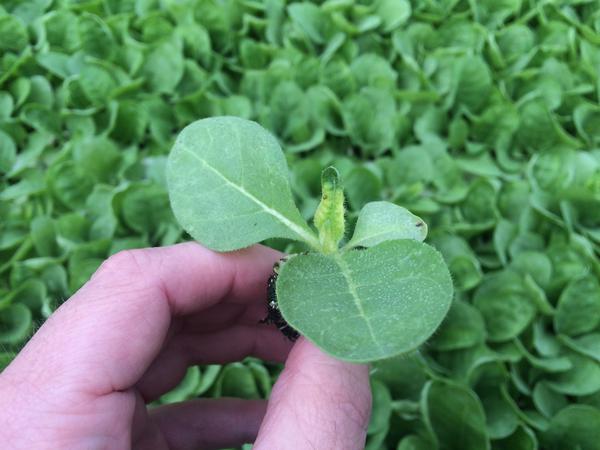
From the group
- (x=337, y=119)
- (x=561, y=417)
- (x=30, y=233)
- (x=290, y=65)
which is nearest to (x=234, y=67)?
(x=290, y=65)

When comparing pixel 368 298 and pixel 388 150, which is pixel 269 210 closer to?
pixel 368 298

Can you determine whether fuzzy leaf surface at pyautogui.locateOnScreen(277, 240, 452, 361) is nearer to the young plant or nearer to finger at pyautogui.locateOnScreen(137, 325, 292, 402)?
the young plant

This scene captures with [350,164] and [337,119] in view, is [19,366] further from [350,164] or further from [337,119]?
[337,119]

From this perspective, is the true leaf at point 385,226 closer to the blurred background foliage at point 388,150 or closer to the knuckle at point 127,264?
the knuckle at point 127,264

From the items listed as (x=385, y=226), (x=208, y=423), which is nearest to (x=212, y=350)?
(x=208, y=423)

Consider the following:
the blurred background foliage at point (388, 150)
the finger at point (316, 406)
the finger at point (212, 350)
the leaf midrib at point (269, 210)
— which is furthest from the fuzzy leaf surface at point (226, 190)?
the blurred background foliage at point (388, 150)

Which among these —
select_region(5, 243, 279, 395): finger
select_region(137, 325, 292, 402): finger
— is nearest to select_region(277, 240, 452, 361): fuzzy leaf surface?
select_region(5, 243, 279, 395): finger

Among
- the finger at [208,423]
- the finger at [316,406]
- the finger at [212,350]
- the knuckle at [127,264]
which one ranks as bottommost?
the finger at [208,423]
